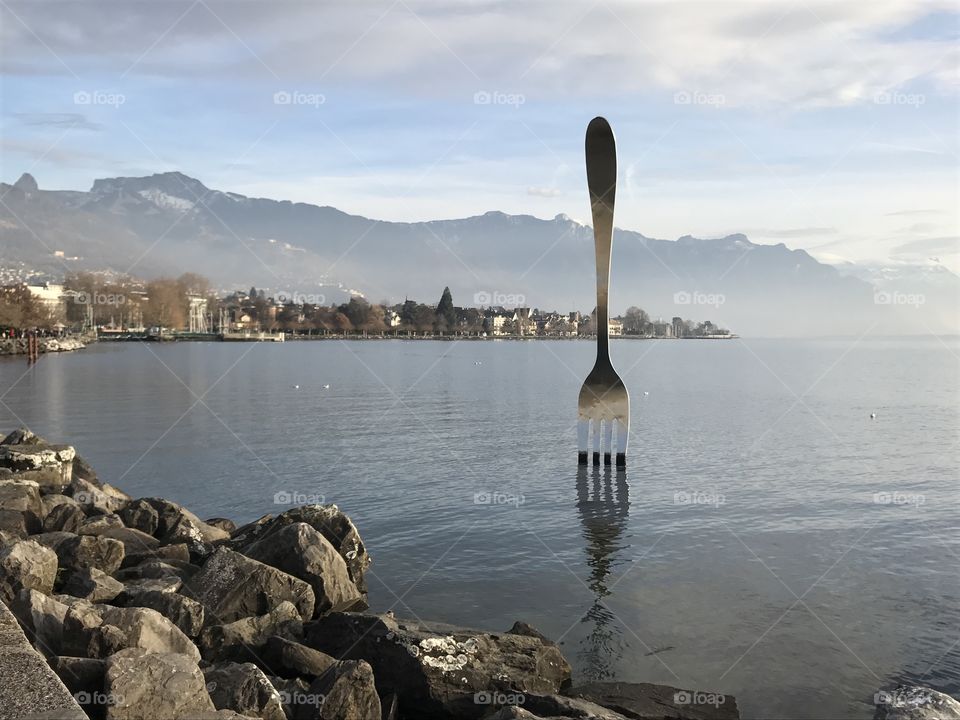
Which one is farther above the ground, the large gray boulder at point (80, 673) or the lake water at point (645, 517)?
the large gray boulder at point (80, 673)

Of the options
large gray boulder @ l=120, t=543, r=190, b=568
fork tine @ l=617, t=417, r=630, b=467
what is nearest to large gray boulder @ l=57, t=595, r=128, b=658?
large gray boulder @ l=120, t=543, r=190, b=568

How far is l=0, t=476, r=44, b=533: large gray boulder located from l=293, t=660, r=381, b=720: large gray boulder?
384 inches

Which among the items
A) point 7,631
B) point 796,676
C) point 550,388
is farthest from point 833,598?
point 550,388

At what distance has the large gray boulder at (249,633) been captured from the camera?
1102cm

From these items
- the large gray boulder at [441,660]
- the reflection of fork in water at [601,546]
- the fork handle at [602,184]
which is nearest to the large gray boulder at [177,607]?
the large gray boulder at [441,660]

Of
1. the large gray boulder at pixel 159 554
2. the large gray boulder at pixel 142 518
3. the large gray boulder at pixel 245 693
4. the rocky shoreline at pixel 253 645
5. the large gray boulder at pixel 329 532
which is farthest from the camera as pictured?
the large gray boulder at pixel 142 518

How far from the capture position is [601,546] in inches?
747

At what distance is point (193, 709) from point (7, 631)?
187 cm

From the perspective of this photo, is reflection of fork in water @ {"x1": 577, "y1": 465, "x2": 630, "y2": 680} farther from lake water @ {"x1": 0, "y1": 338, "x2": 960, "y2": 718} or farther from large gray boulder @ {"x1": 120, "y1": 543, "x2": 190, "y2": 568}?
large gray boulder @ {"x1": 120, "y1": 543, "x2": 190, "y2": 568}

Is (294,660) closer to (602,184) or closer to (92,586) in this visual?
(92,586)

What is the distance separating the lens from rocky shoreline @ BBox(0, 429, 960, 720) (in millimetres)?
7836

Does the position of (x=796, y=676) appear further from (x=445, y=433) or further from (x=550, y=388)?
(x=550, y=388)

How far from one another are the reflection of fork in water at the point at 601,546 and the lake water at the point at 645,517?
6 centimetres

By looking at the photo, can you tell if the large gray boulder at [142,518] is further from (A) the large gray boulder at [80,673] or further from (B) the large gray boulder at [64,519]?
(A) the large gray boulder at [80,673]
